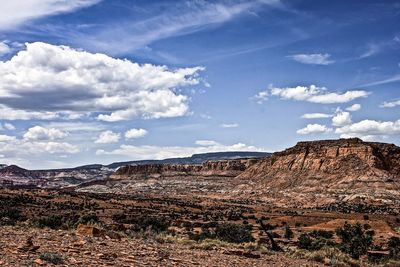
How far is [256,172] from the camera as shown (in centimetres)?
13750

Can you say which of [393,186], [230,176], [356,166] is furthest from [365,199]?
[230,176]

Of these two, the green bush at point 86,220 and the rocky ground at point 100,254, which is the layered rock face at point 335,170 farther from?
the rocky ground at point 100,254

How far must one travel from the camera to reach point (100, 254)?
1053 cm

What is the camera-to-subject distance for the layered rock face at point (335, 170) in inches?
3855

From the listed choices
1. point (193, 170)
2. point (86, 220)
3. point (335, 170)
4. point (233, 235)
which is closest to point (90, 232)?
point (233, 235)

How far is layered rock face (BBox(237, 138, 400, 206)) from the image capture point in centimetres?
9793

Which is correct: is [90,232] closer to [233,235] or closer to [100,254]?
[100,254]

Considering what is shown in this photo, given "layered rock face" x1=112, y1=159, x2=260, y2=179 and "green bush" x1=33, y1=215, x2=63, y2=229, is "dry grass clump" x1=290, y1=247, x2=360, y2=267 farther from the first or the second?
"layered rock face" x1=112, y1=159, x2=260, y2=179

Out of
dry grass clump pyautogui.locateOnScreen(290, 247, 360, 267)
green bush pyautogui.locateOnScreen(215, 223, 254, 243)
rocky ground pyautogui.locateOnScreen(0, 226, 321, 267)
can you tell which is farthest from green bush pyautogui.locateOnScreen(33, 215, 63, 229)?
dry grass clump pyautogui.locateOnScreen(290, 247, 360, 267)

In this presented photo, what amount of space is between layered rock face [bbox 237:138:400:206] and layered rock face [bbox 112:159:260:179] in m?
30.0

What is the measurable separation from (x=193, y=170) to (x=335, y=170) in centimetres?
7926

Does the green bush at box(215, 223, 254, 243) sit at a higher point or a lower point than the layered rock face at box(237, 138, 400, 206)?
lower

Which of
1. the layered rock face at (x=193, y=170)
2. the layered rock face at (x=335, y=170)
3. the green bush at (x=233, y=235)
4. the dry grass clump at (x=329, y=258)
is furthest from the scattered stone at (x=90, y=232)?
the layered rock face at (x=193, y=170)

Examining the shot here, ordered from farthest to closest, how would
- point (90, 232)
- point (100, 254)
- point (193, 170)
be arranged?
point (193, 170) → point (90, 232) → point (100, 254)
